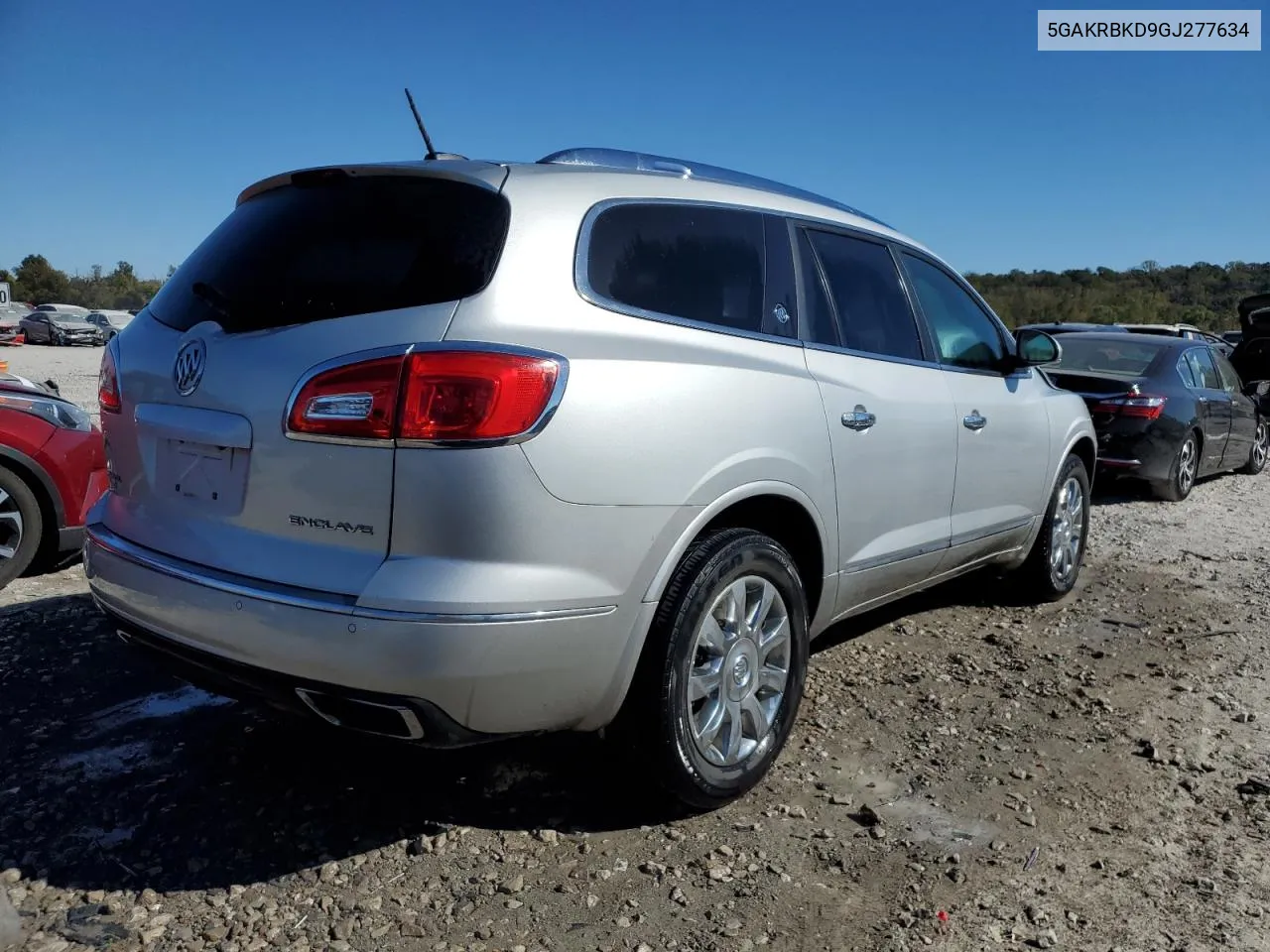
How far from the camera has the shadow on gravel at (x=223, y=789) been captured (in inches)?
113

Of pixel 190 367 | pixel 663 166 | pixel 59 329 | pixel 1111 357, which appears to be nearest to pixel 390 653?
pixel 190 367

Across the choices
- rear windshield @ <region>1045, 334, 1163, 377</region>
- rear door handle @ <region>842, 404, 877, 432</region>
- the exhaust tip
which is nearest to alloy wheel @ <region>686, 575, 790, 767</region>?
rear door handle @ <region>842, 404, 877, 432</region>

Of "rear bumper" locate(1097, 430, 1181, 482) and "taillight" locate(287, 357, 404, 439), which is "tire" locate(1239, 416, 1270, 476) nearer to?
"rear bumper" locate(1097, 430, 1181, 482)

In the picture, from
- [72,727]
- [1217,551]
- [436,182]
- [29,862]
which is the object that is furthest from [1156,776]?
[1217,551]

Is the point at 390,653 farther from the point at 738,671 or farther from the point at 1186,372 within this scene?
the point at 1186,372

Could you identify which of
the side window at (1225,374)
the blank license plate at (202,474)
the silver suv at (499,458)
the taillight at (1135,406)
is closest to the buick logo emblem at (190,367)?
the silver suv at (499,458)

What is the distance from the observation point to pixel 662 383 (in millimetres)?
2787

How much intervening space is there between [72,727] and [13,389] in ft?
9.11

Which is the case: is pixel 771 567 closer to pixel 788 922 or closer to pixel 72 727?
pixel 788 922

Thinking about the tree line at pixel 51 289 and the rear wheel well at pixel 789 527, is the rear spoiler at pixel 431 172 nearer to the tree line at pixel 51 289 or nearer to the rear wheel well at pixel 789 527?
the rear wheel well at pixel 789 527

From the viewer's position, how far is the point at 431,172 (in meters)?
2.83

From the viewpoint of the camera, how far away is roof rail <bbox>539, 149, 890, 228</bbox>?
10.7 feet

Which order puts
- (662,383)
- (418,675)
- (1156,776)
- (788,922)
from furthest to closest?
1. (1156,776)
2. (662,383)
3. (788,922)
4. (418,675)

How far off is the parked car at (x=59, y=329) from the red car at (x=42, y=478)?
39.0 metres
